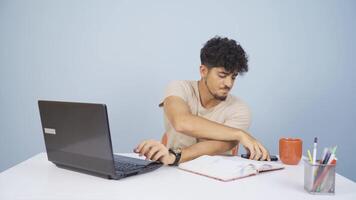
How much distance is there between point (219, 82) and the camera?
1.99m

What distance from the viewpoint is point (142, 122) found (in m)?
2.82

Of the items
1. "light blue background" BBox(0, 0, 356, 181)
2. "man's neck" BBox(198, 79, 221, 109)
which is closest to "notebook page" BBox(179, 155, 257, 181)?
"man's neck" BBox(198, 79, 221, 109)

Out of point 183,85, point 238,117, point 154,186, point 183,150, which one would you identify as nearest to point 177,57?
point 183,85

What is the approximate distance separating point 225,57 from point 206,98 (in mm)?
240

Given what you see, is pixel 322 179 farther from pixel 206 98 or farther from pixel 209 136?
pixel 206 98

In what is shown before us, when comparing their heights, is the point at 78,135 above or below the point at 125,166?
above

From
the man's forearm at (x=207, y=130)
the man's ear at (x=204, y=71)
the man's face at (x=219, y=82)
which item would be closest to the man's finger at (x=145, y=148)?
the man's forearm at (x=207, y=130)

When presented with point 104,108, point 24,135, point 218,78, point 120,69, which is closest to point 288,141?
point 218,78

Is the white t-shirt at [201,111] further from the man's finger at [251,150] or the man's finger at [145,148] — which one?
the man's finger at [145,148]

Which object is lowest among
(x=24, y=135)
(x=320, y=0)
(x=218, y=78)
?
(x=24, y=135)

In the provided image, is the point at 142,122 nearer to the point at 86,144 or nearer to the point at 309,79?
the point at 309,79

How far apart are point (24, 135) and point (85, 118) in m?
1.88

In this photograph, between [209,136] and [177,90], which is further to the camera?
[177,90]

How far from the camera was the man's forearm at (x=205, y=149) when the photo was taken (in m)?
1.53
